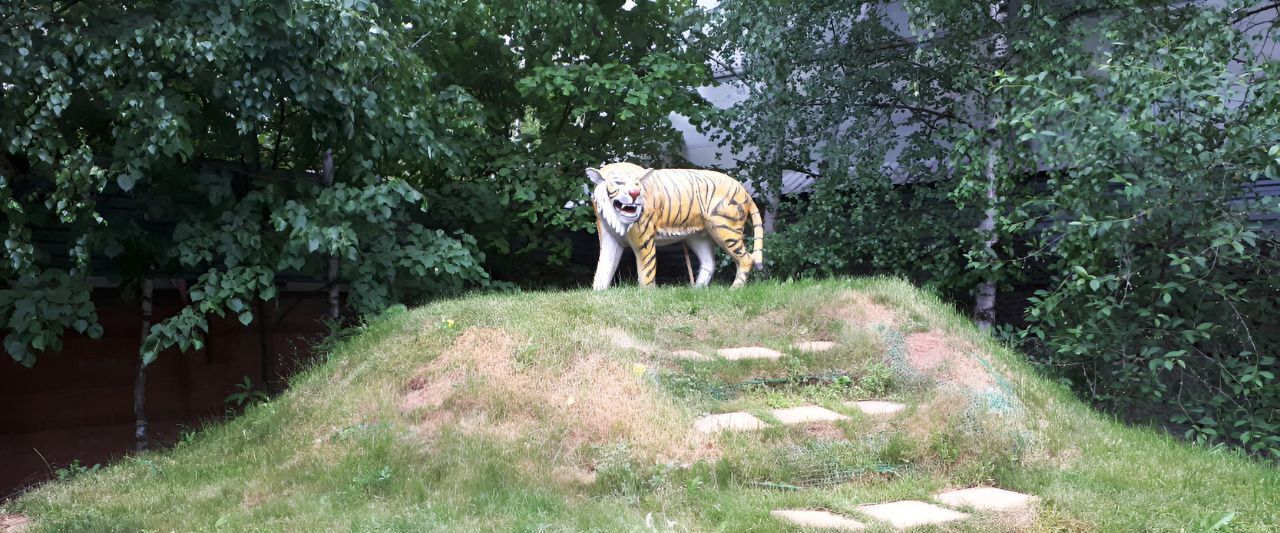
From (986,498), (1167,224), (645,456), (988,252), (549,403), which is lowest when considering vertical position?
(986,498)

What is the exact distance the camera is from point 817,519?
174 inches

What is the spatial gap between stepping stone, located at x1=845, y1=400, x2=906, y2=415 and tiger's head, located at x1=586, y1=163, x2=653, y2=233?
297 centimetres

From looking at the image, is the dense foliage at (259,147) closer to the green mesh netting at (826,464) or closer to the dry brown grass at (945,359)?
the green mesh netting at (826,464)

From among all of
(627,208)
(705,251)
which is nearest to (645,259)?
(627,208)

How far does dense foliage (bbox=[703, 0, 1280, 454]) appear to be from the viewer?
6590mm

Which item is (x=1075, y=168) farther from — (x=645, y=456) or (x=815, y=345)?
(x=645, y=456)

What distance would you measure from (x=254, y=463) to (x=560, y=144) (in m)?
6.32

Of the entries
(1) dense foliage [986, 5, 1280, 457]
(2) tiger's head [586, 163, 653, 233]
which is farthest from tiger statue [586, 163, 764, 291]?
(1) dense foliage [986, 5, 1280, 457]

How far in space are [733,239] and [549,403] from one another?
3687 millimetres

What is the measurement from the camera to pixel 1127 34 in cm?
812

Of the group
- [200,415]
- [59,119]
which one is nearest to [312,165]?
[59,119]

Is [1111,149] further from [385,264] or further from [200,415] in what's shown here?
[200,415]

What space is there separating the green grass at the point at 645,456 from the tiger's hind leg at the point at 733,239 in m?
1.82

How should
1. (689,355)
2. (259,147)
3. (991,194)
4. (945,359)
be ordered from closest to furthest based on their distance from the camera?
(945,359), (689,355), (259,147), (991,194)
